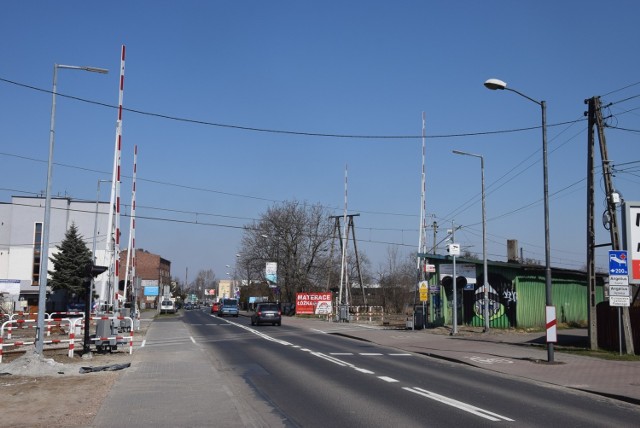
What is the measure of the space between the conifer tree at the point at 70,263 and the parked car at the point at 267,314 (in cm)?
2934

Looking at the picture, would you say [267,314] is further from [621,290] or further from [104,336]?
[621,290]

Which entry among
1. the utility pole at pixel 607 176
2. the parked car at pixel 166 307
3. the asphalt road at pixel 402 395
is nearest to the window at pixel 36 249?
the parked car at pixel 166 307

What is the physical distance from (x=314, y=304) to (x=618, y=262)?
135 feet

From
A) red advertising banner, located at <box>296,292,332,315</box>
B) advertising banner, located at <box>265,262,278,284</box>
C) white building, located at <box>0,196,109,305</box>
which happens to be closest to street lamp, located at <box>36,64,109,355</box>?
red advertising banner, located at <box>296,292,332,315</box>

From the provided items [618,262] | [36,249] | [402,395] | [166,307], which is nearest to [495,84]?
[618,262]

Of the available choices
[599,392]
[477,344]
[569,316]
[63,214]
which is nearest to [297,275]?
[63,214]

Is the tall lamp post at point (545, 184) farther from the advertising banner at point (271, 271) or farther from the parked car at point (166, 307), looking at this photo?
the parked car at point (166, 307)

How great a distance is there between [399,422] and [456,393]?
139 inches

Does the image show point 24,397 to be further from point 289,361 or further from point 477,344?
point 477,344

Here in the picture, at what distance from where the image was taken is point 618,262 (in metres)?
19.4

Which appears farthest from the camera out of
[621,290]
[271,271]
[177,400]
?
[271,271]

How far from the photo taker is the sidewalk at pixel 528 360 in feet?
45.5

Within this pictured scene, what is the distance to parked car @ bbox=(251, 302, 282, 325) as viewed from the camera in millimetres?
42906

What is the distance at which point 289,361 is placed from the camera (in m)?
18.5
